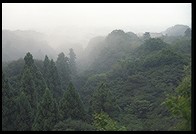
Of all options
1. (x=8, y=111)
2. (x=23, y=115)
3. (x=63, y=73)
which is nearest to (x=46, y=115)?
(x=23, y=115)

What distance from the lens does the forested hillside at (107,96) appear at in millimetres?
24047

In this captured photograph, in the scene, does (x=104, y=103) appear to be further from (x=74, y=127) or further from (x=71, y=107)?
(x=74, y=127)

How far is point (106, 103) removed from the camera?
33344mm

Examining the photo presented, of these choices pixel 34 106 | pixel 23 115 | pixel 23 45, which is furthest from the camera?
pixel 23 45

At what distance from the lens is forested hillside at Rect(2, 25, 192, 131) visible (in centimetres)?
2405

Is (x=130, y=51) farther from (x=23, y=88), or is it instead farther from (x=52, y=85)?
(x=23, y=88)

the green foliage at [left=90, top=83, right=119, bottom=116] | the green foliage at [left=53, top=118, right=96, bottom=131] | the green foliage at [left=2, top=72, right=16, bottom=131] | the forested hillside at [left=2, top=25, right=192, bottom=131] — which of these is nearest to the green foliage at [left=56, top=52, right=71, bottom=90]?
the forested hillside at [left=2, top=25, right=192, bottom=131]

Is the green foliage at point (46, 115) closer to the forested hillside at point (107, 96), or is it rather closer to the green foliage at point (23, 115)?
the forested hillside at point (107, 96)

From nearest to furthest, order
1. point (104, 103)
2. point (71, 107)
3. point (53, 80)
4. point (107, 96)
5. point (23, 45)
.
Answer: point (71, 107)
point (104, 103)
point (107, 96)
point (53, 80)
point (23, 45)

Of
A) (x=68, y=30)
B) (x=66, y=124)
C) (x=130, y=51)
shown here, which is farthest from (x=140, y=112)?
(x=68, y=30)

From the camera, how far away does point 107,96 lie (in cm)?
3353

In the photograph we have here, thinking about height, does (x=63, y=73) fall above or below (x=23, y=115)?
above

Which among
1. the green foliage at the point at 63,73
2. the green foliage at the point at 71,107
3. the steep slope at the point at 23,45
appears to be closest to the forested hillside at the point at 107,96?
the green foliage at the point at 71,107
